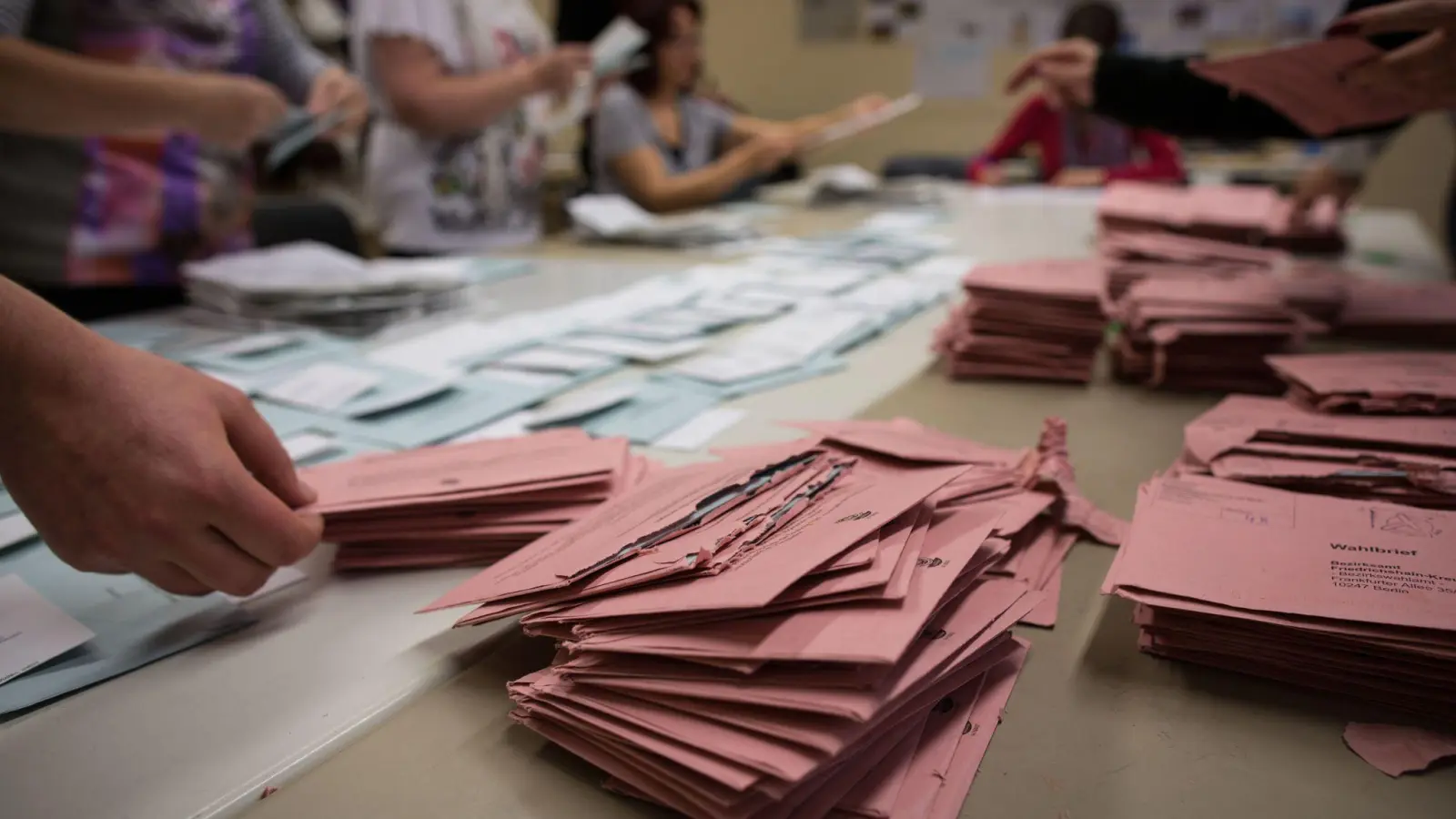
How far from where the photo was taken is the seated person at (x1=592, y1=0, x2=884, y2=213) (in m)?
2.97

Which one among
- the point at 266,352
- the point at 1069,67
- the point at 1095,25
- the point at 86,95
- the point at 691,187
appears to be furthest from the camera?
the point at 1095,25

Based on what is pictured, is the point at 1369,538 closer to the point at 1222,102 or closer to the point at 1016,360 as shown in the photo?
the point at 1016,360

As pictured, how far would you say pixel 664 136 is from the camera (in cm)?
321

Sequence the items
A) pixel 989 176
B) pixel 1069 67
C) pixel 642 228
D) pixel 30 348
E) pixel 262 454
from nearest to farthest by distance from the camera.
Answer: pixel 30 348
pixel 262 454
pixel 1069 67
pixel 642 228
pixel 989 176

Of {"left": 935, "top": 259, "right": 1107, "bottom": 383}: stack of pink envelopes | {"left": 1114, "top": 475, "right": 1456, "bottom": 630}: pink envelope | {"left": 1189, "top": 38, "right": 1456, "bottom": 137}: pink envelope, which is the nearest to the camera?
{"left": 1114, "top": 475, "right": 1456, "bottom": 630}: pink envelope

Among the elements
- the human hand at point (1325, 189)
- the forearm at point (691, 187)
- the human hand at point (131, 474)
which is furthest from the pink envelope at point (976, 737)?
the forearm at point (691, 187)

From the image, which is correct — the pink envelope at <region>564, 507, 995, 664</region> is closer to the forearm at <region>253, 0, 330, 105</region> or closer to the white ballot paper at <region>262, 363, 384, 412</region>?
the white ballot paper at <region>262, 363, 384, 412</region>

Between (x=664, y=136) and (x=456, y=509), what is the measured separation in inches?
103

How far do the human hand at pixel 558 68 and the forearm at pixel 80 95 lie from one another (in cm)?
100

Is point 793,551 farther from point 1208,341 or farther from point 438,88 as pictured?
point 438,88

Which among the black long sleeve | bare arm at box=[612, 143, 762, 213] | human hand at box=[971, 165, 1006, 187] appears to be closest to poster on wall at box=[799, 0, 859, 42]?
human hand at box=[971, 165, 1006, 187]

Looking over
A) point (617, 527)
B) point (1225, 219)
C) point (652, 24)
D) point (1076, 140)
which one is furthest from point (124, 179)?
point (1076, 140)

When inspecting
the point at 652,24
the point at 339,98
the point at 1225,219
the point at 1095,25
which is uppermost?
the point at 1095,25

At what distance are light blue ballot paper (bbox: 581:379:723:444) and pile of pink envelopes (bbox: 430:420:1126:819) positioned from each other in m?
0.35
